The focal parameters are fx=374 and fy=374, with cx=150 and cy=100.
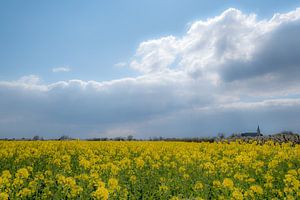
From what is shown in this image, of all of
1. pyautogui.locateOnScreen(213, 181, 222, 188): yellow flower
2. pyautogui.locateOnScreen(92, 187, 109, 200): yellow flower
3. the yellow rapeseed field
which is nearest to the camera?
pyautogui.locateOnScreen(92, 187, 109, 200): yellow flower

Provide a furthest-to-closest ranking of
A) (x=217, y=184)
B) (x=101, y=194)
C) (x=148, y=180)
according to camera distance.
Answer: (x=148, y=180) < (x=217, y=184) < (x=101, y=194)

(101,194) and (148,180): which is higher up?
(101,194)

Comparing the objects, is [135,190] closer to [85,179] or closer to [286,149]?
[85,179]

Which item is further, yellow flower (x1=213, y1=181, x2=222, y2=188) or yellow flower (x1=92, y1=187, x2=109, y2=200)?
yellow flower (x1=213, y1=181, x2=222, y2=188)

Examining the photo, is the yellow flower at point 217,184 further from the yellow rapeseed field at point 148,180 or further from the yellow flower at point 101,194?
the yellow flower at point 101,194

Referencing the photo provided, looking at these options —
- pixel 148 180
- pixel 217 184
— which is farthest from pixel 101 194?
pixel 148 180

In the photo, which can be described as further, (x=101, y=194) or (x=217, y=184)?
(x=217, y=184)

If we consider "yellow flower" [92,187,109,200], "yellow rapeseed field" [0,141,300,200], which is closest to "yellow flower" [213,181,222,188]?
"yellow rapeseed field" [0,141,300,200]

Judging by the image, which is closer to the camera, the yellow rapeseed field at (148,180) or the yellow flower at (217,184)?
the yellow rapeseed field at (148,180)

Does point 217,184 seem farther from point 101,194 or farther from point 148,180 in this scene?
point 101,194

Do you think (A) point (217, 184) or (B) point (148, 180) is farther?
(B) point (148, 180)

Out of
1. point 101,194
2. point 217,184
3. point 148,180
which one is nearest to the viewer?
point 101,194

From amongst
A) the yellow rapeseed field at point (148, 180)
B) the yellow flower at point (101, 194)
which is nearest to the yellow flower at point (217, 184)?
the yellow rapeseed field at point (148, 180)

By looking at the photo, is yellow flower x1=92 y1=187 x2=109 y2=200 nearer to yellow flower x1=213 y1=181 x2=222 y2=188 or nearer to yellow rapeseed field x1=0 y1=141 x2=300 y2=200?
yellow rapeseed field x1=0 y1=141 x2=300 y2=200
